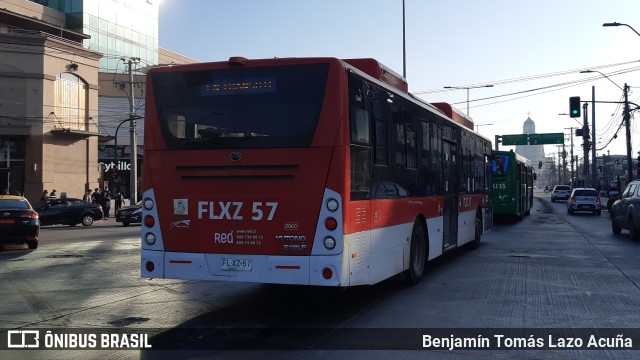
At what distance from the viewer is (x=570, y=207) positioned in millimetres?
36938

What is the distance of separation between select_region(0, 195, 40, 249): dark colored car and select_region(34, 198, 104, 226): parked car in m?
12.3

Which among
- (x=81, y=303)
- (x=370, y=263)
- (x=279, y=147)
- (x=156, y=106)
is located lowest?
(x=81, y=303)

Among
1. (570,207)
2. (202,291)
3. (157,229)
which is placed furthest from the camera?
(570,207)

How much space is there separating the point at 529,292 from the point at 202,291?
18.0ft

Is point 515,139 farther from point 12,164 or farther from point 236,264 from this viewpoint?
point 236,264

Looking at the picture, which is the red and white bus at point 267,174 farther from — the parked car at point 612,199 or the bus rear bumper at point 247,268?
the parked car at point 612,199

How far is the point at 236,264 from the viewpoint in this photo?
7465 mm

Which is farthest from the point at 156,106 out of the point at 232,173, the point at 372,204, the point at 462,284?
the point at 462,284

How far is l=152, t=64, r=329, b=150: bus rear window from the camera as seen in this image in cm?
738

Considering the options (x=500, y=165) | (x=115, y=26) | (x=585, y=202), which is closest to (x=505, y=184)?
(x=500, y=165)

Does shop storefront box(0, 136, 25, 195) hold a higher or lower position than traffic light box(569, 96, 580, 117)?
lower

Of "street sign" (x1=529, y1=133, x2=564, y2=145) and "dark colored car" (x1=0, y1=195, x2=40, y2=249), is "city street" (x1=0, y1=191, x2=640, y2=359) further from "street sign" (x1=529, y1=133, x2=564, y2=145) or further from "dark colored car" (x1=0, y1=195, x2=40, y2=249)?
"street sign" (x1=529, y1=133, x2=564, y2=145)

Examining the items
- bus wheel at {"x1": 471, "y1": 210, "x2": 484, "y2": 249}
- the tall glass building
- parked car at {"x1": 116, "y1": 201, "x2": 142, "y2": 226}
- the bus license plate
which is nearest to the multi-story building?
the tall glass building

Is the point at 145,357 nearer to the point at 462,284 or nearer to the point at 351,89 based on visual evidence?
the point at 351,89
